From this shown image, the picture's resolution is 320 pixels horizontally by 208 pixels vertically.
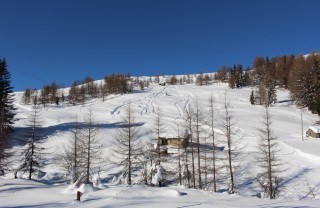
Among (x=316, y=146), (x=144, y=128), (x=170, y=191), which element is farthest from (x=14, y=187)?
(x=316, y=146)

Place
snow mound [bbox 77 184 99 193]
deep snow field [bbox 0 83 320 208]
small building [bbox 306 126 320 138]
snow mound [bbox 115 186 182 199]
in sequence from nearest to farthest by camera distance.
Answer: deep snow field [bbox 0 83 320 208], snow mound [bbox 115 186 182 199], snow mound [bbox 77 184 99 193], small building [bbox 306 126 320 138]

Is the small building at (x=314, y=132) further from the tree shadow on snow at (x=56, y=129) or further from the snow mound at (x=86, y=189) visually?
the snow mound at (x=86, y=189)

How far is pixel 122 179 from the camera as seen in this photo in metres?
38.6

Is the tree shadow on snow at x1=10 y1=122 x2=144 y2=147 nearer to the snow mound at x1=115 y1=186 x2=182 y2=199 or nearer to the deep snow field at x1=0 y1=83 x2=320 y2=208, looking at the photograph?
the deep snow field at x1=0 y1=83 x2=320 y2=208

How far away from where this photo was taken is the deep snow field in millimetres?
17141

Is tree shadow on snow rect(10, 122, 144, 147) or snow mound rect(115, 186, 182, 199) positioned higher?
tree shadow on snow rect(10, 122, 144, 147)

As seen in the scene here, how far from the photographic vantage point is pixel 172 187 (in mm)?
22828

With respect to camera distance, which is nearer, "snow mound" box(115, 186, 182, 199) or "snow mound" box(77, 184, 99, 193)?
"snow mound" box(115, 186, 182, 199)

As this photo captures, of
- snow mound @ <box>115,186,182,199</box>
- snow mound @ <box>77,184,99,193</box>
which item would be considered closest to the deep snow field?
snow mound @ <box>115,186,182,199</box>

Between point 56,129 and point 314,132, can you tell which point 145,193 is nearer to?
point 314,132

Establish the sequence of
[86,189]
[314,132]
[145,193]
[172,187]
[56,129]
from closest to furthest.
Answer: [145,193] → [86,189] → [172,187] → [314,132] → [56,129]

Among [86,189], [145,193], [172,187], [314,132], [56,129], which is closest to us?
[145,193]

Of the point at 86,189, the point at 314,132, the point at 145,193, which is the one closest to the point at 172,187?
the point at 145,193

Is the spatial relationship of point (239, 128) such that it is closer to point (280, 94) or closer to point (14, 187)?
point (14, 187)
